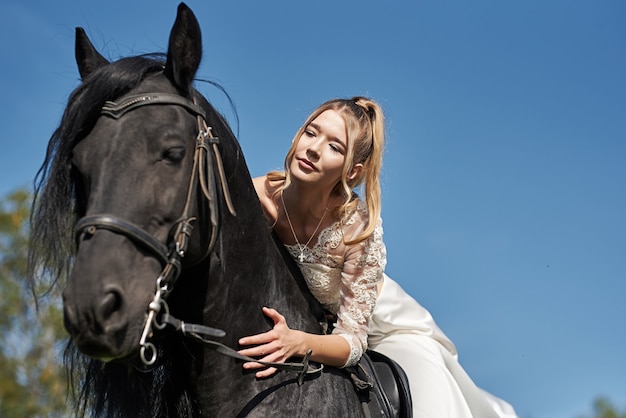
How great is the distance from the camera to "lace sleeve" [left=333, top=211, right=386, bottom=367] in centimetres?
340

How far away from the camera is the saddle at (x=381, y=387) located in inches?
132

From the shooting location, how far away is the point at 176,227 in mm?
2559

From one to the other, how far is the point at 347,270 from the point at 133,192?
1.33 m

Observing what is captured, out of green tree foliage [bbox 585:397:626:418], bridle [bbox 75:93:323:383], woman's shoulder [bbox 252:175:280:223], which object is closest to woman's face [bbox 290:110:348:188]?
woman's shoulder [bbox 252:175:280:223]

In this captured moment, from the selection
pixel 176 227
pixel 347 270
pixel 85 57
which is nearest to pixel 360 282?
pixel 347 270

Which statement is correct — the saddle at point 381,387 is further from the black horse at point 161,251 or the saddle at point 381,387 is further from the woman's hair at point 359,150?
the woman's hair at point 359,150

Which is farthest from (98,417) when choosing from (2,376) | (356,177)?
(2,376)

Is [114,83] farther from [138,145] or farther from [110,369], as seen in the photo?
[110,369]

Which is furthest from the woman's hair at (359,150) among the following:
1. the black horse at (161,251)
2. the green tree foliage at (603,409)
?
the green tree foliage at (603,409)

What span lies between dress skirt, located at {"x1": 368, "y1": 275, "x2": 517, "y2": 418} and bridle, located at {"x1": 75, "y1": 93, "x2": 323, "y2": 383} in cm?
137

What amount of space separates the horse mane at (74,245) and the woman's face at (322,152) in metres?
0.90

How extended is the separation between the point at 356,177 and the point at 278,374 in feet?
3.99

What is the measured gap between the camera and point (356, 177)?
3.84 metres

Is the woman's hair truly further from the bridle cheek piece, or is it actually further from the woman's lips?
the bridle cheek piece
